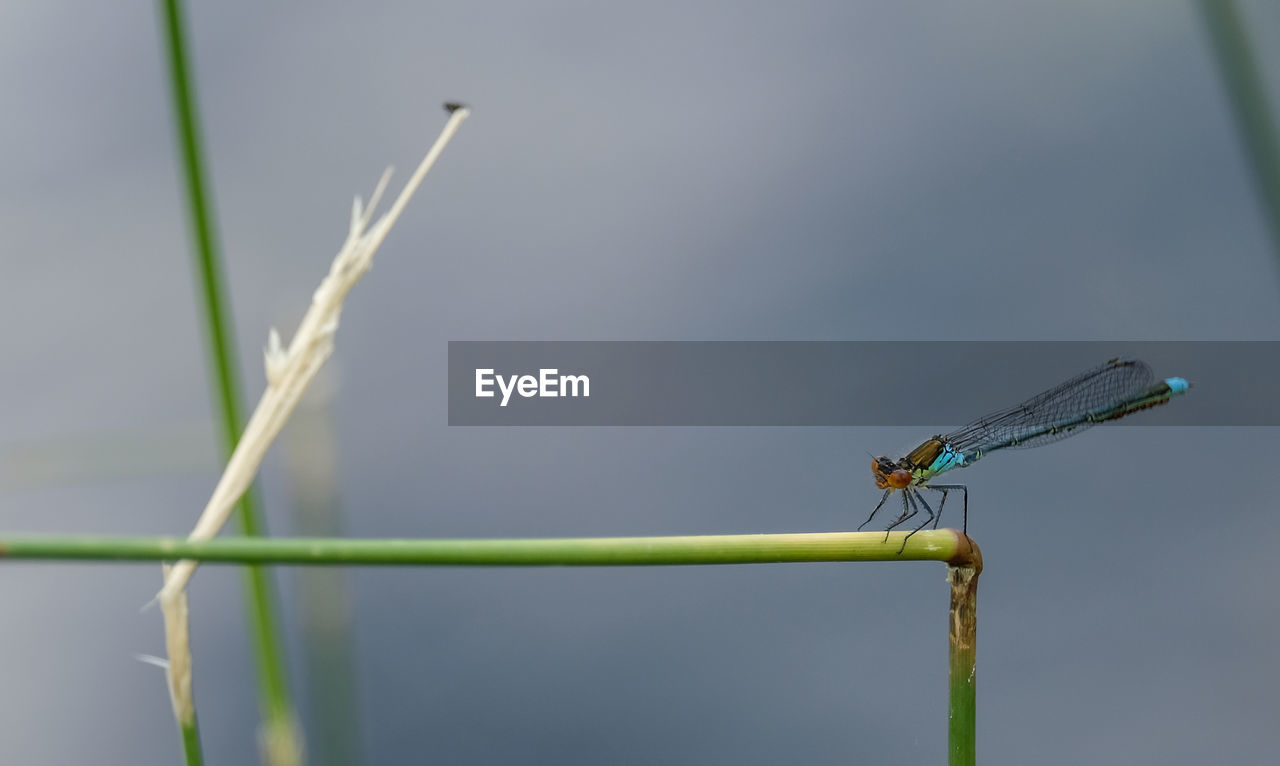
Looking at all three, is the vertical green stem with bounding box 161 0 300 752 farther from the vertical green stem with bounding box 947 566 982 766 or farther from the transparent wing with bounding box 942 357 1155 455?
the transparent wing with bounding box 942 357 1155 455

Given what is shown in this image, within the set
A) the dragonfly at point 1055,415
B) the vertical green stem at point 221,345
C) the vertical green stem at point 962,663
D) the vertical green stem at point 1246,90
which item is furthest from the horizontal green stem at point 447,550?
the dragonfly at point 1055,415

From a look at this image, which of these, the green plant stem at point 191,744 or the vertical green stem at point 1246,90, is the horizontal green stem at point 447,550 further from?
the vertical green stem at point 1246,90

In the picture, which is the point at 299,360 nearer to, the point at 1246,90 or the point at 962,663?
the point at 962,663

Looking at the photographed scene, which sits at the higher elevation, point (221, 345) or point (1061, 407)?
point (221, 345)

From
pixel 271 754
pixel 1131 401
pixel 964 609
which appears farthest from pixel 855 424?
pixel 271 754

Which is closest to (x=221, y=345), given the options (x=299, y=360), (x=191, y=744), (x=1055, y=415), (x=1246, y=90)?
(x=299, y=360)

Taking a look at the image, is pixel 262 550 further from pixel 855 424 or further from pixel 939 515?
pixel 855 424

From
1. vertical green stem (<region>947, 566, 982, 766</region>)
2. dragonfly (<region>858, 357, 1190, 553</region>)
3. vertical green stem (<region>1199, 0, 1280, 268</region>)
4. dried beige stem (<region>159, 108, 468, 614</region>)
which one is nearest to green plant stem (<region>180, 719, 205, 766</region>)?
dried beige stem (<region>159, 108, 468, 614</region>)
